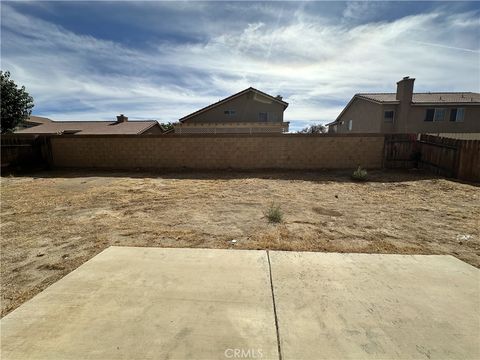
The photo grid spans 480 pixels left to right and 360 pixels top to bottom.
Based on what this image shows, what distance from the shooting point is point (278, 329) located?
2.08 meters

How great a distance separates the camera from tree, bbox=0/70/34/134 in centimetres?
2031

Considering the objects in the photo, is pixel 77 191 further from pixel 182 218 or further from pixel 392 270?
pixel 392 270

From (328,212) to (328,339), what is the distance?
12.4 feet

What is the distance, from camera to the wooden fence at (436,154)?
27.5ft

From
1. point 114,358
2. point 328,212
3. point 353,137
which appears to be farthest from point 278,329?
point 353,137

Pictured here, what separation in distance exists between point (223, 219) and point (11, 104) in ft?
82.9

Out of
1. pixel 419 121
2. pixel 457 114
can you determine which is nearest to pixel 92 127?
pixel 419 121

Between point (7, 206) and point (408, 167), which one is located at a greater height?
point (408, 167)

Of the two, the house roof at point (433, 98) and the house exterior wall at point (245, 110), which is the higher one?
the house roof at point (433, 98)

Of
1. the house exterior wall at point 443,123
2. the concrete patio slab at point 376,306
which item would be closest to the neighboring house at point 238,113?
the house exterior wall at point 443,123

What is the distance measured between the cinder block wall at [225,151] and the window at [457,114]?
17250mm

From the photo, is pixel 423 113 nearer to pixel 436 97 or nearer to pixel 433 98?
pixel 433 98

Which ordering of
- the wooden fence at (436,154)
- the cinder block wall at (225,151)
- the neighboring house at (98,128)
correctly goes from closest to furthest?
the wooden fence at (436,154) < the cinder block wall at (225,151) < the neighboring house at (98,128)

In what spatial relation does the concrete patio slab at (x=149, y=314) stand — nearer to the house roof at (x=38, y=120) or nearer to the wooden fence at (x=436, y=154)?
the wooden fence at (x=436, y=154)
